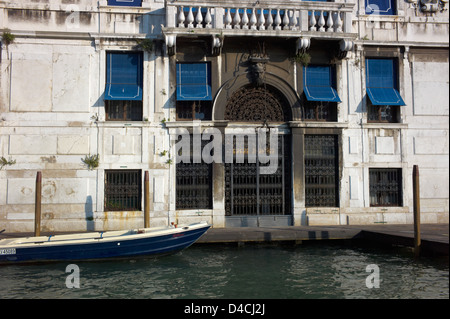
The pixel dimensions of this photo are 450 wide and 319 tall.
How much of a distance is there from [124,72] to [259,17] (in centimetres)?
469

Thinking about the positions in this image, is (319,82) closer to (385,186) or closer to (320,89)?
(320,89)

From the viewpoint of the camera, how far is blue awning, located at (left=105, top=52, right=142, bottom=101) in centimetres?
1245

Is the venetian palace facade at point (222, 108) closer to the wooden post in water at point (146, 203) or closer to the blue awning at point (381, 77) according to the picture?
the blue awning at point (381, 77)


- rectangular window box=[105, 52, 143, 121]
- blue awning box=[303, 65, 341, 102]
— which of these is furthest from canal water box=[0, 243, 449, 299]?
blue awning box=[303, 65, 341, 102]

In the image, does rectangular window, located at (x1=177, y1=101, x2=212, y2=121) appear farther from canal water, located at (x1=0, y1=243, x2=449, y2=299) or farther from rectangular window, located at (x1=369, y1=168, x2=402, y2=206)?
Answer: rectangular window, located at (x1=369, y1=168, x2=402, y2=206)

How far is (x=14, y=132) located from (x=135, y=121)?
12.0 ft

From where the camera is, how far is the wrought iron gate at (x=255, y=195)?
12.6 meters

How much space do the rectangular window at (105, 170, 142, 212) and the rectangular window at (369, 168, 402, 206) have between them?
7.71m

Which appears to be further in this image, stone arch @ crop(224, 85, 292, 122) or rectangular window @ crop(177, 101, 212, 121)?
stone arch @ crop(224, 85, 292, 122)

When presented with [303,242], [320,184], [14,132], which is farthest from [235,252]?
[14,132]

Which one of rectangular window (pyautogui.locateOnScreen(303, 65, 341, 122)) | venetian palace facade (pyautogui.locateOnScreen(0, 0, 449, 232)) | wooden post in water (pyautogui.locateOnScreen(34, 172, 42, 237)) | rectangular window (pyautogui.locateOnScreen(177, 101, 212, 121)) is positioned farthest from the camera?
rectangular window (pyautogui.locateOnScreen(303, 65, 341, 122))

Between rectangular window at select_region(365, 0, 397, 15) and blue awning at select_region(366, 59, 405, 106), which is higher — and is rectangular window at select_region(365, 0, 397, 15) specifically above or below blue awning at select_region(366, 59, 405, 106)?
above

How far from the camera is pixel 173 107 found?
12547 millimetres

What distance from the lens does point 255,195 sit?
41.8 feet
